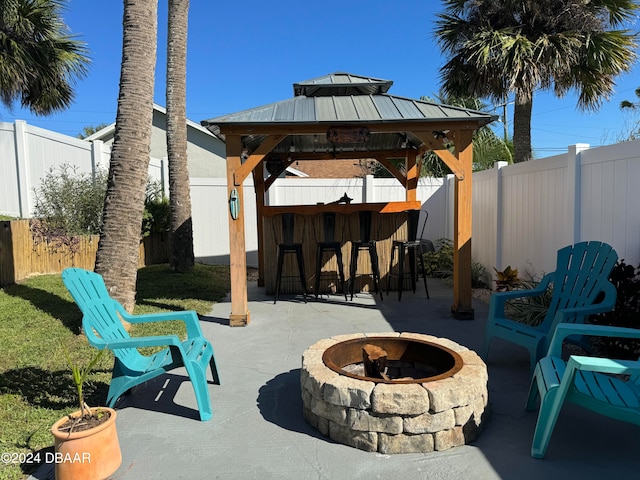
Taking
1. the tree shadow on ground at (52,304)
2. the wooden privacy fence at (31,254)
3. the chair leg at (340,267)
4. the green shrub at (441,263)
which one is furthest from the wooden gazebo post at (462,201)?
the wooden privacy fence at (31,254)

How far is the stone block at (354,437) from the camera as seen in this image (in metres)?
2.68

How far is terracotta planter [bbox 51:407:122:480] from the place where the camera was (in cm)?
229

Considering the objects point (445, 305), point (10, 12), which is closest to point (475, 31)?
point (445, 305)

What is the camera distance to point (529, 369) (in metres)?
3.97

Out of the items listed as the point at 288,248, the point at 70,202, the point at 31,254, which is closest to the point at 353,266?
the point at 288,248

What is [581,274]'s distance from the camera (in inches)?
157

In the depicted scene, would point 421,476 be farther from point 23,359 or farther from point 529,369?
point 23,359

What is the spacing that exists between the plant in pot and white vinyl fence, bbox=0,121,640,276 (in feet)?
14.6

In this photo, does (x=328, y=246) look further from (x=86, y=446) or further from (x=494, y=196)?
(x=86, y=446)

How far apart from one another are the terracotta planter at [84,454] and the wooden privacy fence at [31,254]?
6.10 meters

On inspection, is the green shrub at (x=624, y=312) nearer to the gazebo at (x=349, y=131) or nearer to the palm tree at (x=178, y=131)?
the gazebo at (x=349, y=131)

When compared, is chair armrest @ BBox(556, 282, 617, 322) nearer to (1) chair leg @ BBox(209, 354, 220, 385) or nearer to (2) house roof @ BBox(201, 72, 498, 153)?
(2) house roof @ BBox(201, 72, 498, 153)

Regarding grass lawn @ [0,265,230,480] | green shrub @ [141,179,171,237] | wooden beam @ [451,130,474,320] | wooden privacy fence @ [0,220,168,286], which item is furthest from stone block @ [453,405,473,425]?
green shrub @ [141,179,171,237]

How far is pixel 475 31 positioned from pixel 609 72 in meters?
2.31
